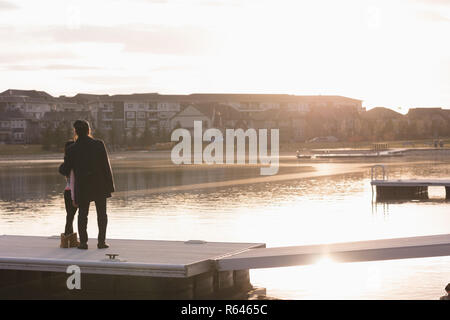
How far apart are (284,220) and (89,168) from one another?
482 inches

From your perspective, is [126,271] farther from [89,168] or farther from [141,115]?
[141,115]

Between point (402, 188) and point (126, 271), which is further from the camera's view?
point (402, 188)

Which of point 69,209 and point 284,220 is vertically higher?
point 69,209

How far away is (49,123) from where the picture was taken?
147500 mm

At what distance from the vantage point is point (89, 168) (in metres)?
13.2

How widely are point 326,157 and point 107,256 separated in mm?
72844

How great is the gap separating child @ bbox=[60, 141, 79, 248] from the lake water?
328 cm

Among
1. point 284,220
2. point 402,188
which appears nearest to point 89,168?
point 284,220

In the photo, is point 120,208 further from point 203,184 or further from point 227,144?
point 227,144

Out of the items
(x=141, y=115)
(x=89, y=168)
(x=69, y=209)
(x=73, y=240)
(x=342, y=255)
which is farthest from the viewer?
(x=141, y=115)

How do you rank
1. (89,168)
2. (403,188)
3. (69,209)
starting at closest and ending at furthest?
1. (89,168)
2. (69,209)
3. (403,188)

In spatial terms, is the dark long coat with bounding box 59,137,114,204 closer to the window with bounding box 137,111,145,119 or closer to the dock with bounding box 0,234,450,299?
the dock with bounding box 0,234,450,299

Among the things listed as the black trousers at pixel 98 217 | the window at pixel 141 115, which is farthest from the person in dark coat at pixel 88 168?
the window at pixel 141 115
